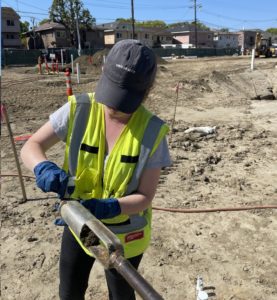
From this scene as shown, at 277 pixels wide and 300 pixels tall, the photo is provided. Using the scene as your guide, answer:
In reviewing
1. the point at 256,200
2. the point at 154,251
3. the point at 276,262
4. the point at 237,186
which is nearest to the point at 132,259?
the point at 154,251

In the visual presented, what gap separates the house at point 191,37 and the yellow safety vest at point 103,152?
269ft

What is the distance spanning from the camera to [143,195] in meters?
1.73

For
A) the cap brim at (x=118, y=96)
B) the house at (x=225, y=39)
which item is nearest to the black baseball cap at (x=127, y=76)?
the cap brim at (x=118, y=96)

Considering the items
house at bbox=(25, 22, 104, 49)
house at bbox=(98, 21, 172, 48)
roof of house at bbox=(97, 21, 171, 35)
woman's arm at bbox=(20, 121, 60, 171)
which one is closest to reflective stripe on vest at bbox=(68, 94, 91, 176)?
woman's arm at bbox=(20, 121, 60, 171)

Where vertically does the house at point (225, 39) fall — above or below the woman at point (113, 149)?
above

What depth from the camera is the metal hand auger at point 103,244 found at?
40.0 inches

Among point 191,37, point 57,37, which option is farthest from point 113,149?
point 191,37

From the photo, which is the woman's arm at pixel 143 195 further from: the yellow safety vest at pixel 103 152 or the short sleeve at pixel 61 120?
the short sleeve at pixel 61 120

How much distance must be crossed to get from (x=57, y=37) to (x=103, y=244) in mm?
69122

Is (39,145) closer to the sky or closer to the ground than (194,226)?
closer to the sky

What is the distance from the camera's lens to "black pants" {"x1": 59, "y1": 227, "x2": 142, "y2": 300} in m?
1.88

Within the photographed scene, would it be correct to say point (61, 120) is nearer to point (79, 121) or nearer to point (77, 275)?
point (79, 121)

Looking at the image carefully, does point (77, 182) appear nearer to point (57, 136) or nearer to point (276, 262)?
point (57, 136)

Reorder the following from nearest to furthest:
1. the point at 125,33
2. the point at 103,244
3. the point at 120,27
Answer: the point at 103,244 → the point at 120,27 → the point at 125,33
